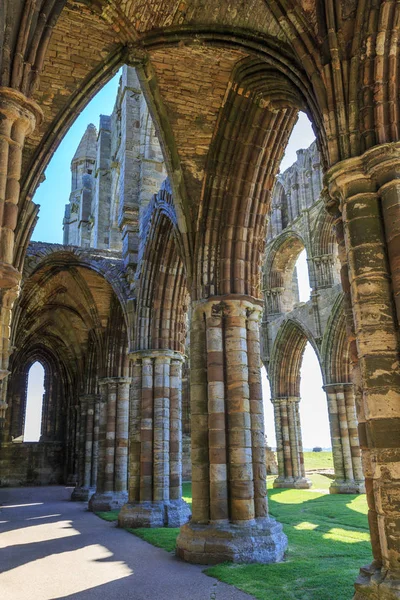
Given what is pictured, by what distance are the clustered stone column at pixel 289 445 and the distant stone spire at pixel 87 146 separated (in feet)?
50.7

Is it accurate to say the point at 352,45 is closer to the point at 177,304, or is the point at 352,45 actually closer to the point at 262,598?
the point at 262,598

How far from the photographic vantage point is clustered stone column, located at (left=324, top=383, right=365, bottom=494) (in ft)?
53.5

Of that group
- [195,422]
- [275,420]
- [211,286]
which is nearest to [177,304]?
[211,286]

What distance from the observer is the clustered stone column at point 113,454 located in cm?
1406

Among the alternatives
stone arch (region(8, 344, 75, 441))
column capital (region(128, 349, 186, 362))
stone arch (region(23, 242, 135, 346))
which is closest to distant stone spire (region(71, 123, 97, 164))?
stone arch (region(8, 344, 75, 441))

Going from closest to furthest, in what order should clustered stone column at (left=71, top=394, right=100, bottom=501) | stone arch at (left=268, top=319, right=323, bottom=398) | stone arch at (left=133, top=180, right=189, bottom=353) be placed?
stone arch at (left=133, top=180, right=189, bottom=353), clustered stone column at (left=71, top=394, right=100, bottom=501), stone arch at (left=268, top=319, right=323, bottom=398)

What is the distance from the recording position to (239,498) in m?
7.27

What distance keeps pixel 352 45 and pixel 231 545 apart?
6.07 meters

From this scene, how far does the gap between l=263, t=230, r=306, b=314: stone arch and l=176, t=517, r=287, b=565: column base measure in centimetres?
1484

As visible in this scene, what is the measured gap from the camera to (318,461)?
3169 cm

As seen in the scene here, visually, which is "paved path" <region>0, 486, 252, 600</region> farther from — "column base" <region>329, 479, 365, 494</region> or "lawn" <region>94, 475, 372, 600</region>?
"column base" <region>329, 479, 365, 494</region>

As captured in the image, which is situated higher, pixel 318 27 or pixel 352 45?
pixel 318 27

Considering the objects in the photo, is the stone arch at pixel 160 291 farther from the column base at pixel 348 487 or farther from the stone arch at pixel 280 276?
the stone arch at pixel 280 276

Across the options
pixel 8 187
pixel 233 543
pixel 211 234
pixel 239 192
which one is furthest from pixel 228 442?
pixel 8 187
